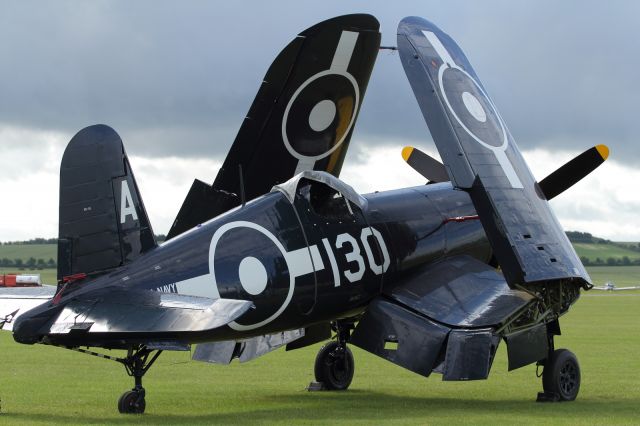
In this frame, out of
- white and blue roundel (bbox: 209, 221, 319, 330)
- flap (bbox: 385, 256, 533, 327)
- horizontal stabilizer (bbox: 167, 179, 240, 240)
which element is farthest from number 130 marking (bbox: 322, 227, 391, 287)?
horizontal stabilizer (bbox: 167, 179, 240, 240)

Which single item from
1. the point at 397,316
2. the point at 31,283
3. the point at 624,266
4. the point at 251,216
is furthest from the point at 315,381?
the point at 624,266

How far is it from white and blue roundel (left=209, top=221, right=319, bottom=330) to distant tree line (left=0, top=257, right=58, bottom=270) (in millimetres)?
118559

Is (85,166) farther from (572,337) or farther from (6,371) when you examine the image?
(572,337)

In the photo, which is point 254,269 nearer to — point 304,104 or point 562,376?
point 304,104

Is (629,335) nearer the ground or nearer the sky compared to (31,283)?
nearer the ground

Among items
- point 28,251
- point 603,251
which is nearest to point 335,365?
point 28,251

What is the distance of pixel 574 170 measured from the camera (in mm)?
15523

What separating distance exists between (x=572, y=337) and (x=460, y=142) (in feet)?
53.8

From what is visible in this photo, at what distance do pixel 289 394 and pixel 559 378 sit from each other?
149 inches

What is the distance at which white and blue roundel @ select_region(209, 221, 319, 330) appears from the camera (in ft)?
41.2

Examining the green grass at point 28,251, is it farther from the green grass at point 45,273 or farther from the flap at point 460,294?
the flap at point 460,294

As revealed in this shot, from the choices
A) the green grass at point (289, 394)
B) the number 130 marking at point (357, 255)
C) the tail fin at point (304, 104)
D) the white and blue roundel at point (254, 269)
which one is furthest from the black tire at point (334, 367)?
the white and blue roundel at point (254, 269)

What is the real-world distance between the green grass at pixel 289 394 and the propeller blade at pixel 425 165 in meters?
3.19

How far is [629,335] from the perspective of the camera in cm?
2966
